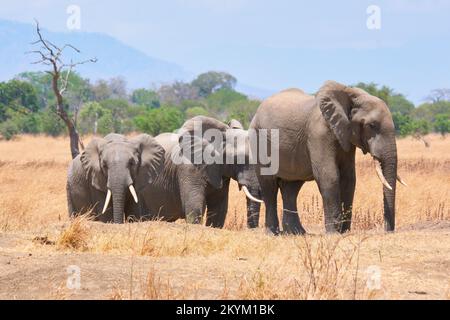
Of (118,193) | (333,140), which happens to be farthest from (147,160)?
(333,140)

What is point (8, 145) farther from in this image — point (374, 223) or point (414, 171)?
point (374, 223)

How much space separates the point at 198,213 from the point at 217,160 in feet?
2.84

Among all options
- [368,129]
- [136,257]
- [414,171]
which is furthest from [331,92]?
[414,171]

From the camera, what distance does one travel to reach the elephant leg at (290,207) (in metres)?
14.3

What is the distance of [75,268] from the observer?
859 cm

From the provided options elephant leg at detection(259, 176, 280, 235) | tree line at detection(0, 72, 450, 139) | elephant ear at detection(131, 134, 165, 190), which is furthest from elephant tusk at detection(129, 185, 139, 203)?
tree line at detection(0, 72, 450, 139)

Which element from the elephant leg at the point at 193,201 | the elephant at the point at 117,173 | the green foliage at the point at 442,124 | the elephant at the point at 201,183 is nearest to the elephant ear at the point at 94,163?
the elephant at the point at 117,173

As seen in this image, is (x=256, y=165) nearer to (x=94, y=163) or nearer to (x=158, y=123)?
(x=94, y=163)

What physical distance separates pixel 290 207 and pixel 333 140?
1.63 metres

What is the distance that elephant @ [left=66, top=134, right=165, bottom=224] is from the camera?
1420 centimetres

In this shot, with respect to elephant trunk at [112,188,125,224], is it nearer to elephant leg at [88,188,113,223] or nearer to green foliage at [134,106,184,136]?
elephant leg at [88,188,113,223]

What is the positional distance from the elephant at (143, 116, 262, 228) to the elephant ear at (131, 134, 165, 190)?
1.14ft

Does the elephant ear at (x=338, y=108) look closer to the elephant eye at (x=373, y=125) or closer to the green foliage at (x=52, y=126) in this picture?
the elephant eye at (x=373, y=125)

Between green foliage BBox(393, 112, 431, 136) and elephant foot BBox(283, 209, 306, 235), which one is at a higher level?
elephant foot BBox(283, 209, 306, 235)
